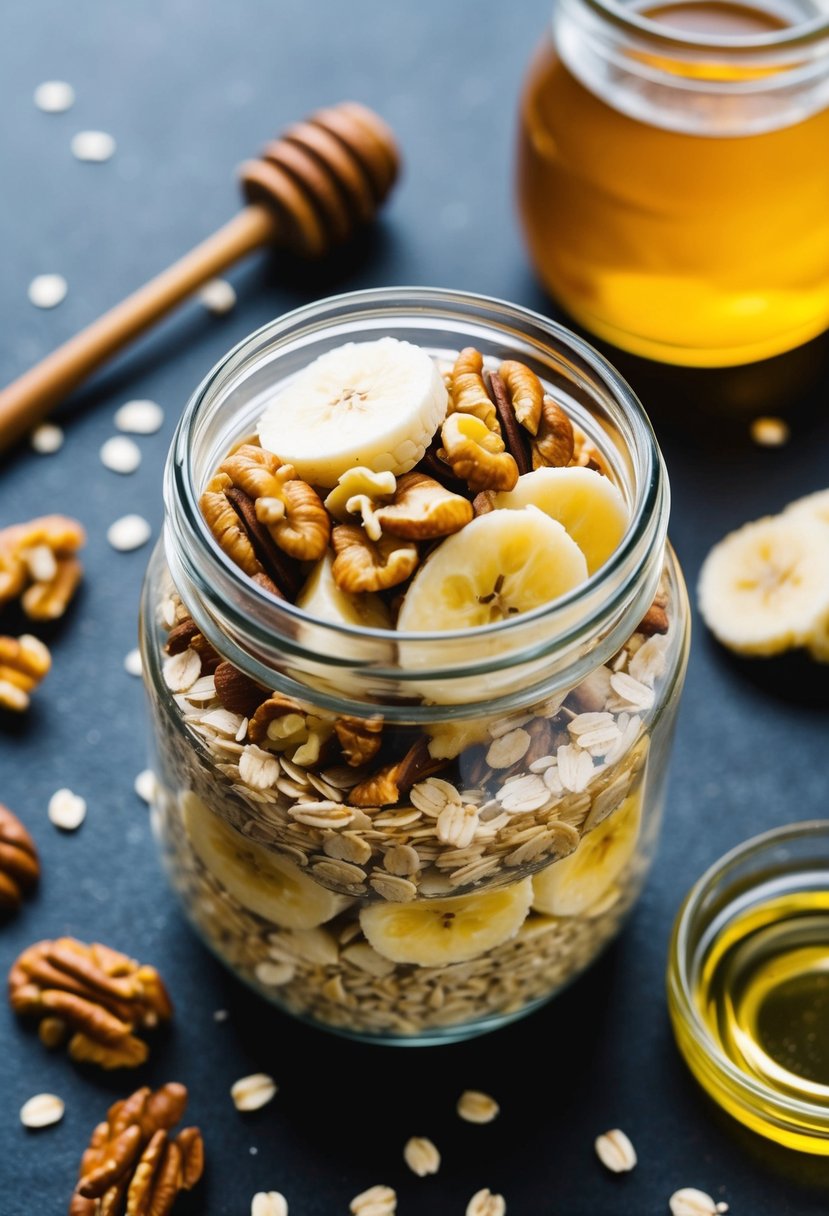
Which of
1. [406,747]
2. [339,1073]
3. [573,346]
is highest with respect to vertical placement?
[573,346]

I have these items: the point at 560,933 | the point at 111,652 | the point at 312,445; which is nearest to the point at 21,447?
the point at 111,652

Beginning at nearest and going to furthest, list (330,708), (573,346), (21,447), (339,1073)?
(330,708) → (573,346) → (339,1073) → (21,447)

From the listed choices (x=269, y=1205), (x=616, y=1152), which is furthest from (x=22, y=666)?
(x=616, y=1152)

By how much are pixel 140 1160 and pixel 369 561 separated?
44 cm

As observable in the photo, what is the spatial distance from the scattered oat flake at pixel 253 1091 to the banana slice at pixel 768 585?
1.60ft

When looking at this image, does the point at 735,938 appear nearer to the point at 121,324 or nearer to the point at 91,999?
the point at 91,999

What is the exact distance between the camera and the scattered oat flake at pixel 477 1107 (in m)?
1.02

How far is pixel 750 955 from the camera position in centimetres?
110

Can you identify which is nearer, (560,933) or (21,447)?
(560,933)

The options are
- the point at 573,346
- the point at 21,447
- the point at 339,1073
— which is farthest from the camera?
the point at 21,447

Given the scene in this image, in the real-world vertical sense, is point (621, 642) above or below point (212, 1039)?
above

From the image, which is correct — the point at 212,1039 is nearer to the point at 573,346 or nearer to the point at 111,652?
the point at 111,652

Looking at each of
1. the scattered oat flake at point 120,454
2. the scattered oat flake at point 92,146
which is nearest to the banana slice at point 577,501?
the scattered oat flake at point 120,454

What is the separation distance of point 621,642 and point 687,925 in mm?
284
